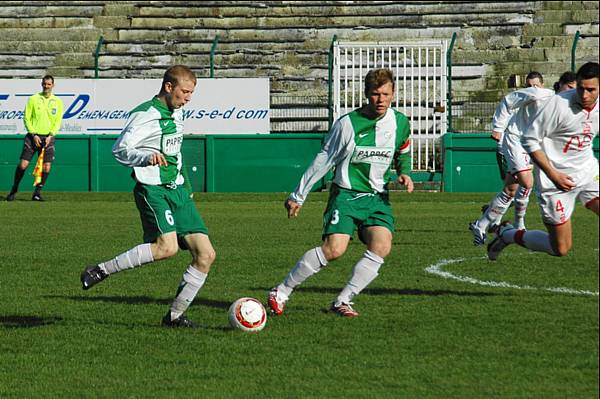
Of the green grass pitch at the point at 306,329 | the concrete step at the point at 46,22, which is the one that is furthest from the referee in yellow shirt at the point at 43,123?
the concrete step at the point at 46,22

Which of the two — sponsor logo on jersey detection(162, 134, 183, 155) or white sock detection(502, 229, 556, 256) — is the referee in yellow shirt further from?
sponsor logo on jersey detection(162, 134, 183, 155)

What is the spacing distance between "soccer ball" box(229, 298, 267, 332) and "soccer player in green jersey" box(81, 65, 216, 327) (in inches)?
12.2

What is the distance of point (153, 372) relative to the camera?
20.0 feet

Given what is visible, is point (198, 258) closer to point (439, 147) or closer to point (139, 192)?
point (139, 192)

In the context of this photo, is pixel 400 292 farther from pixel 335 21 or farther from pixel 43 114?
pixel 335 21

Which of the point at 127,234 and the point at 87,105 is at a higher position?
the point at 87,105

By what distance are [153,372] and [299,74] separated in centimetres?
2501

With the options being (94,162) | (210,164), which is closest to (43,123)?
(94,162)

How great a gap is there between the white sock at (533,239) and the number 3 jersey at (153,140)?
9.11 feet

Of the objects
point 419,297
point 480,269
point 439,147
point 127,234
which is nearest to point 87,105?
point 439,147

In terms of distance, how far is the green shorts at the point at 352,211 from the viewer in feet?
25.8

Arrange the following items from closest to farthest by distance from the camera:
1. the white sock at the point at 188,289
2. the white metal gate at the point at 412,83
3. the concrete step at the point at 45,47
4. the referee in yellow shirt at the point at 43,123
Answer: the white sock at the point at 188,289
the referee in yellow shirt at the point at 43,123
the white metal gate at the point at 412,83
the concrete step at the point at 45,47

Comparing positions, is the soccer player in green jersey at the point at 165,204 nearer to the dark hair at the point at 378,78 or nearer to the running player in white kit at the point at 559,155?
the dark hair at the point at 378,78

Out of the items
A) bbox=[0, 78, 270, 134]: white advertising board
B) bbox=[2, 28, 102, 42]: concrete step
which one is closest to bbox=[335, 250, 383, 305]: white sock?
bbox=[0, 78, 270, 134]: white advertising board
